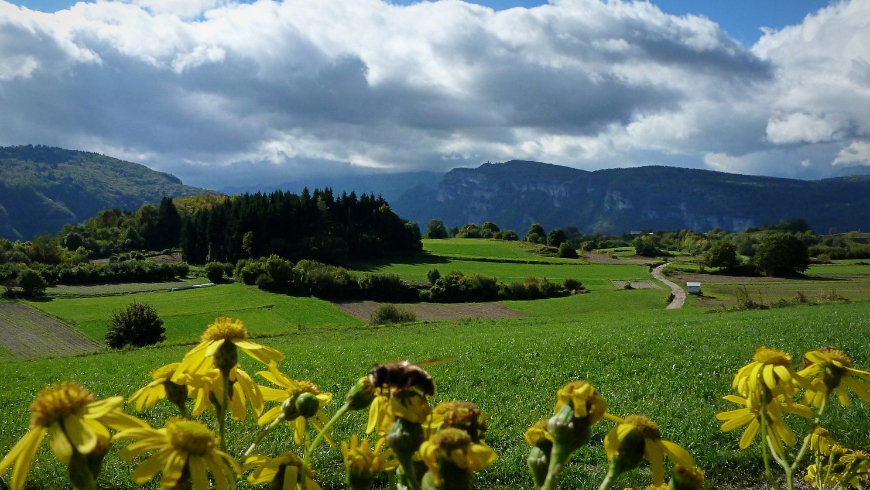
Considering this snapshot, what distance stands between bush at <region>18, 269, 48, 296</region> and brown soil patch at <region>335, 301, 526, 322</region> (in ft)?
104

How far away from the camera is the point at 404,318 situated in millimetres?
→ 43438

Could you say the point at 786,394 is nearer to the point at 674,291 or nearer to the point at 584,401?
the point at 584,401

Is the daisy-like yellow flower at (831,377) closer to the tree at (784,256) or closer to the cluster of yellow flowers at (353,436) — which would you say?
the cluster of yellow flowers at (353,436)

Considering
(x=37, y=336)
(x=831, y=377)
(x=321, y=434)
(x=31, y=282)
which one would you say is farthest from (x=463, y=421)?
(x=31, y=282)

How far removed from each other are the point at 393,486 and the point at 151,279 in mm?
79121

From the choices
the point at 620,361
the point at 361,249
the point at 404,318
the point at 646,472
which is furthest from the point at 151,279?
the point at 646,472

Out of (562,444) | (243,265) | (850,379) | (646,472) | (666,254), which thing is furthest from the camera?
(666,254)

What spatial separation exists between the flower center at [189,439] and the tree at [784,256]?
75.7 m

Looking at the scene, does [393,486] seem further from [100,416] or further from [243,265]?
[243,265]

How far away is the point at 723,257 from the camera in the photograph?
228ft

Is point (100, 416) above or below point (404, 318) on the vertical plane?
above

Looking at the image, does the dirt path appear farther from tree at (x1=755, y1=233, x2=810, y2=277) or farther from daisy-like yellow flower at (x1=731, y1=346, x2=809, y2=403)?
daisy-like yellow flower at (x1=731, y1=346, x2=809, y2=403)

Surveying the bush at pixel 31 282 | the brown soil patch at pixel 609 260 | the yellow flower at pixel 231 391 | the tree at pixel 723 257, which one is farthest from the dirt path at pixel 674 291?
the bush at pixel 31 282

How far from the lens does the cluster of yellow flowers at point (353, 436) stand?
0.82 m
